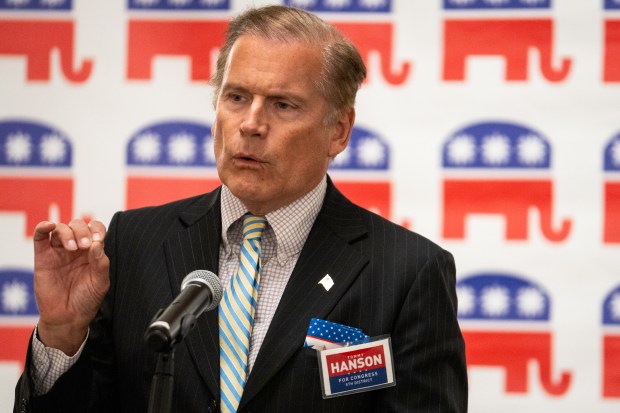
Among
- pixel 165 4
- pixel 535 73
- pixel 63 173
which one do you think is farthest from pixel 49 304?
pixel 535 73

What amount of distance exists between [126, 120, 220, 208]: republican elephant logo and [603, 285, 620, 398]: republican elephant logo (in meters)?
1.56

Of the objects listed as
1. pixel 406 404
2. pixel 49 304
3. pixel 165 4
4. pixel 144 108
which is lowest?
pixel 406 404

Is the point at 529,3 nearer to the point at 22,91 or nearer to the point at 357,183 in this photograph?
the point at 357,183

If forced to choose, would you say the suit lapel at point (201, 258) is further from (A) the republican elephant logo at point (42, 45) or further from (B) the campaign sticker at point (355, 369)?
(A) the republican elephant logo at point (42, 45)

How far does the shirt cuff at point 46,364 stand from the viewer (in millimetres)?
2088

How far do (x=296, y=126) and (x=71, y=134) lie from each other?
1526mm

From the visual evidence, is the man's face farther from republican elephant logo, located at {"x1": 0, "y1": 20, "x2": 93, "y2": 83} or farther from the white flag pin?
republican elephant logo, located at {"x1": 0, "y1": 20, "x2": 93, "y2": 83}

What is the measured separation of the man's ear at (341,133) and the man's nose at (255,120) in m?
0.28

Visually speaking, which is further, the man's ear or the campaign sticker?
the man's ear

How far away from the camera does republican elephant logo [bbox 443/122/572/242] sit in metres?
3.29

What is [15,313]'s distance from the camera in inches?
137

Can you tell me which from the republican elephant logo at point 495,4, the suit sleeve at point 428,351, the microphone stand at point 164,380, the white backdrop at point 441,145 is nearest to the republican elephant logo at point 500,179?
the white backdrop at point 441,145

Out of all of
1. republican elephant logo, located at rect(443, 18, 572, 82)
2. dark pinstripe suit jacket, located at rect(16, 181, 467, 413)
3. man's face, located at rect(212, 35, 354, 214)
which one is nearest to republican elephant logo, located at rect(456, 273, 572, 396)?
republican elephant logo, located at rect(443, 18, 572, 82)

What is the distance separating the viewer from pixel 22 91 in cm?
357
